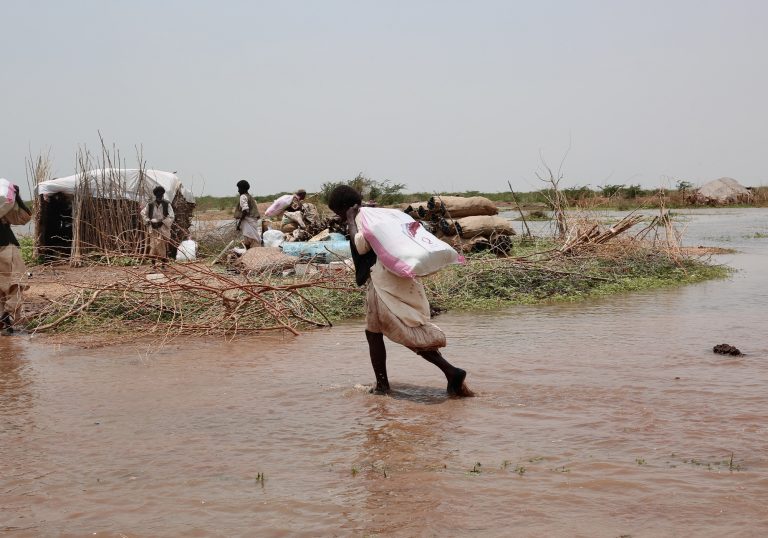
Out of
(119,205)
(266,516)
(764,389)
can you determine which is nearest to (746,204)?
(119,205)

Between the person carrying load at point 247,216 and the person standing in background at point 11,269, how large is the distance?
4858 millimetres

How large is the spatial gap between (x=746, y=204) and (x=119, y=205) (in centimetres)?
3539

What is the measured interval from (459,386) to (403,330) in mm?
548

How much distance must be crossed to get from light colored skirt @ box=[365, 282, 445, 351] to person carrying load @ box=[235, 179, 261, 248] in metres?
8.36

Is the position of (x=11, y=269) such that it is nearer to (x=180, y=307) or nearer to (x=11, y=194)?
(x=11, y=194)

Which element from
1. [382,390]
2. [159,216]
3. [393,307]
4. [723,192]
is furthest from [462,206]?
[723,192]

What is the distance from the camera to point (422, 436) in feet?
15.3

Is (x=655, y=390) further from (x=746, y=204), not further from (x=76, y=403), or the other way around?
(x=746, y=204)

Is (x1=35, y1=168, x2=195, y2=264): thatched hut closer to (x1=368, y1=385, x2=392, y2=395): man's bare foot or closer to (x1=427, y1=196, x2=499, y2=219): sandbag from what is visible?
(x1=427, y1=196, x2=499, y2=219): sandbag

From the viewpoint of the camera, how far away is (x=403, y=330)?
5246 mm

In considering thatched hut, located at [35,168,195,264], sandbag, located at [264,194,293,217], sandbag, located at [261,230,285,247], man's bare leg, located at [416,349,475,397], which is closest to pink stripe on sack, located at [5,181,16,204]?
man's bare leg, located at [416,349,475,397]

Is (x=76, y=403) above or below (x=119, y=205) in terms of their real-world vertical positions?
below

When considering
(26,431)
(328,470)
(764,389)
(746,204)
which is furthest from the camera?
(746,204)

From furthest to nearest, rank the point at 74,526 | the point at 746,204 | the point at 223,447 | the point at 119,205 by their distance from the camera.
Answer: the point at 746,204, the point at 119,205, the point at 223,447, the point at 74,526
